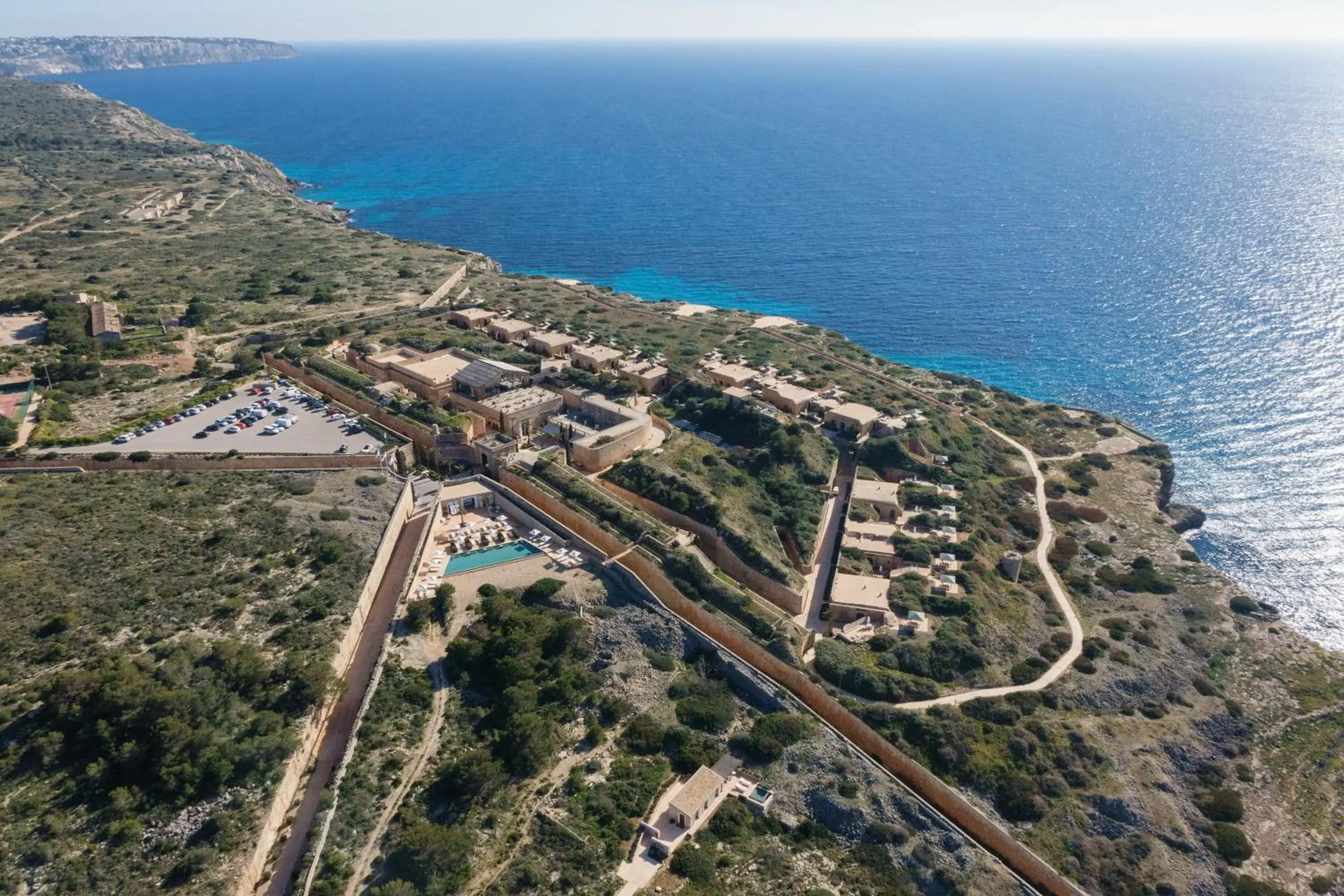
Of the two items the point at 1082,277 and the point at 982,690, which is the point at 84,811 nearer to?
the point at 982,690

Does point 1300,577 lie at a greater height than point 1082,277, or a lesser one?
lesser

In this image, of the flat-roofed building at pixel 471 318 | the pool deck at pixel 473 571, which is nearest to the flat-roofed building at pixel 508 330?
the flat-roofed building at pixel 471 318

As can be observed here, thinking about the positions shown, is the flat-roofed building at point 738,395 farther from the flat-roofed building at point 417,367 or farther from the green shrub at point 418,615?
the green shrub at point 418,615

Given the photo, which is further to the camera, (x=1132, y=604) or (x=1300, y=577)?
(x=1300, y=577)

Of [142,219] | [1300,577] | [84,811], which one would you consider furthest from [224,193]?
[1300,577]

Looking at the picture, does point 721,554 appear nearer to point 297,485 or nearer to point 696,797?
point 696,797

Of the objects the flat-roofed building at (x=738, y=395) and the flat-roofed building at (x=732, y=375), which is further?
the flat-roofed building at (x=732, y=375)

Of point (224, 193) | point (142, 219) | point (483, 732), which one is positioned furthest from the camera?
point (224, 193)
